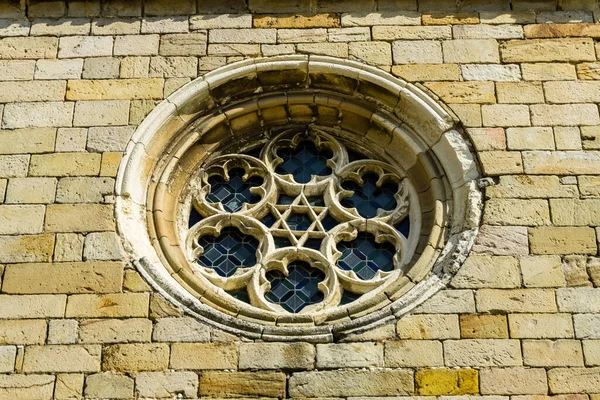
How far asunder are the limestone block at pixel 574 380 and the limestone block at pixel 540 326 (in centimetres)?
26

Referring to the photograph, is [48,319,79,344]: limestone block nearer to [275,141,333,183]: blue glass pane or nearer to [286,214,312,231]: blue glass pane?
[286,214,312,231]: blue glass pane

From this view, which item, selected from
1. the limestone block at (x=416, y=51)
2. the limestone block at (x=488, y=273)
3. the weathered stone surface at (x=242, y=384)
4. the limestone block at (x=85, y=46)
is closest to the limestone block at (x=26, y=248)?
the weathered stone surface at (x=242, y=384)

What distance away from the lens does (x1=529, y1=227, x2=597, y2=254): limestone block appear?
7.72 meters

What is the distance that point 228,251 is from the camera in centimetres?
832

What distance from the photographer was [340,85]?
29.3ft

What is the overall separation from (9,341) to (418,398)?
2719 mm

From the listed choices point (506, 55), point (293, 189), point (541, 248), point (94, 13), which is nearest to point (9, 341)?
point (293, 189)

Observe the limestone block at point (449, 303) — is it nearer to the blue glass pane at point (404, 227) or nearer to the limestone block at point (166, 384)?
the blue glass pane at point (404, 227)

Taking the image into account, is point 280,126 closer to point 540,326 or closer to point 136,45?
point 136,45

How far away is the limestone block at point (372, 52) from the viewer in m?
8.86

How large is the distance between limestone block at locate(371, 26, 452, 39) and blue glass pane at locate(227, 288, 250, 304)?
242 cm

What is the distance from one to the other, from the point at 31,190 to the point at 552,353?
12.7ft

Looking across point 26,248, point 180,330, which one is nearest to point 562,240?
point 180,330

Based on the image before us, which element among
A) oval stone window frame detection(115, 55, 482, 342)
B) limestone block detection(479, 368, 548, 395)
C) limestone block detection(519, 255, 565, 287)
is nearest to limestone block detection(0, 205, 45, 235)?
oval stone window frame detection(115, 55, 482, 342)
